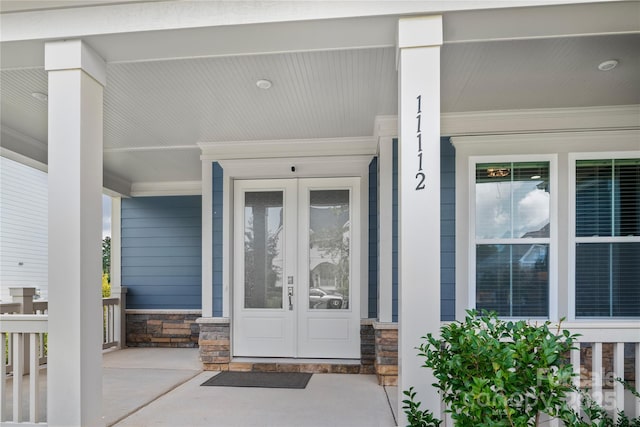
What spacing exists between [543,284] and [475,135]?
5.33 ft

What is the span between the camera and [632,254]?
4.11 meters

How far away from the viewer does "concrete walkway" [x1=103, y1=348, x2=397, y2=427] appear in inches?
137

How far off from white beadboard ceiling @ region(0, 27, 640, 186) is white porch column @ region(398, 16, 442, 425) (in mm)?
640

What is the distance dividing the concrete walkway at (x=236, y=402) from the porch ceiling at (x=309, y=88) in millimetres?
2759

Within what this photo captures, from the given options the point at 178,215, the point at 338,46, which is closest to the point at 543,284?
the point at 338,46

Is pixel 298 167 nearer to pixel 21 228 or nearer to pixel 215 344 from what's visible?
pixel 215 344

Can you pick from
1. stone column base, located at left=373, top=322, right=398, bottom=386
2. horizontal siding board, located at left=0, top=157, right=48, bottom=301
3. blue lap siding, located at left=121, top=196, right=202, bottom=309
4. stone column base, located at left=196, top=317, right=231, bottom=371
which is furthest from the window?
horizontal siding board, located at left=0, top=157, right=48, bottom=301

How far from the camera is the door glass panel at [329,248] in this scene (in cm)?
530

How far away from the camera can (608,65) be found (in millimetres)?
3207

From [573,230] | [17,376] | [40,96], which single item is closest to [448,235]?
[573,230]

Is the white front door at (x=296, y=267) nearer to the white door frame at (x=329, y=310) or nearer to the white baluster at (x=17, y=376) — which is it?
the white door frame at (x=329, y=310)

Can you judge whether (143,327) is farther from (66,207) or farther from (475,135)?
(475,135)

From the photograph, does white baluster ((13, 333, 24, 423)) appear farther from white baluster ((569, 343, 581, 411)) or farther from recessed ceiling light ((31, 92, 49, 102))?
white baluster ((569, 343, 581, 411))

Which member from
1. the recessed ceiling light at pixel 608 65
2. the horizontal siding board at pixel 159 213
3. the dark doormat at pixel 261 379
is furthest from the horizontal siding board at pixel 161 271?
the recessed ceiling light at pixel 608 65
